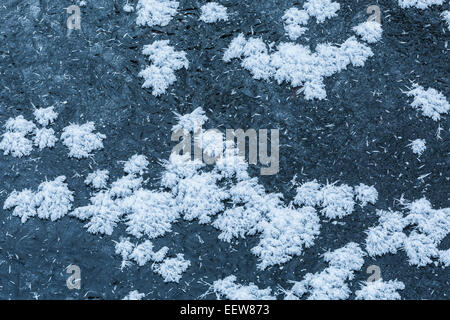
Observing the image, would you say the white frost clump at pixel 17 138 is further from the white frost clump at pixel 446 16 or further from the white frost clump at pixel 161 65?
the white frost clump at pixel 446 16

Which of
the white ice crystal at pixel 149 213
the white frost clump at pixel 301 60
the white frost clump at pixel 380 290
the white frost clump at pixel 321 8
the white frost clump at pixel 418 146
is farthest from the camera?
the white frost clump at pixel 321 8

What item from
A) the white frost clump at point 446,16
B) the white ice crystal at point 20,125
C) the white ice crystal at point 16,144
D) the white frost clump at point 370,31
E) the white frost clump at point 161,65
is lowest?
the white ice crystal at point 16,144

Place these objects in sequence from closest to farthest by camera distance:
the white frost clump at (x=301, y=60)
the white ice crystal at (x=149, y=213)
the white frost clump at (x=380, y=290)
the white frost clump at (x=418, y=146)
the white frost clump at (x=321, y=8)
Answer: the white frost clump at (x=380, y=290) < the white ice crystal at (x=149, y=213) < the white frost clump at (x=418, y=146) < the white frost clump at (x=301, y=60) < the white frost clump at (x=321, y=8)

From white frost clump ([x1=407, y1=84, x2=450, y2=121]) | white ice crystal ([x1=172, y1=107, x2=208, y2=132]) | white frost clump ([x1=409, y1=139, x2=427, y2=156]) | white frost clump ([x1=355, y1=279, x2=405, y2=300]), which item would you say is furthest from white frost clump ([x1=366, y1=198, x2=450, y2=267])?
white ice crystal ([x1=172, y1=107, x2=208, y2=132])

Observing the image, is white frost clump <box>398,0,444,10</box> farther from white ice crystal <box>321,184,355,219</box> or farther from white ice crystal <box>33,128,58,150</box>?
white ice crystal <box>33,128,58,150</box>

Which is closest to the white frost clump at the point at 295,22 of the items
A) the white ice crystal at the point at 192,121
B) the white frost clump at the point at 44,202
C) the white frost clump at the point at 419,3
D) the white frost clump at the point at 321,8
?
the white frost clump at the point at 321,8

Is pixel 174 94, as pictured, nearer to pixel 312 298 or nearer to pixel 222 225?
pixel 222 225
